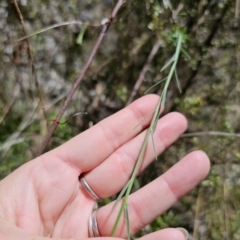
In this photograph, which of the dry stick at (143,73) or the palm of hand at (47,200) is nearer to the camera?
the palm of hand at (47,200)

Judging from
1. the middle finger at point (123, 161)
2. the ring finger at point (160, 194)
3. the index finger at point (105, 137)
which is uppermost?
the index finger at point (105, 137)

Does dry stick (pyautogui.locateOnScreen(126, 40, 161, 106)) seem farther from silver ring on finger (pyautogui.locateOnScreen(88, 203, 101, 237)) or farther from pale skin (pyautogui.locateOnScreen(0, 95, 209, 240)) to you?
silver ring on finger (pyautogui.locateOnScreen(88, 203, 101, 237))

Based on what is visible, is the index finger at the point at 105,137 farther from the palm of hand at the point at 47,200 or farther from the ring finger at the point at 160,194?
the ring finger at the point at 160,194

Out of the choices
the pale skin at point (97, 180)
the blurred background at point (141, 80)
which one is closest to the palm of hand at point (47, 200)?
the pale skin at point (97, 180)

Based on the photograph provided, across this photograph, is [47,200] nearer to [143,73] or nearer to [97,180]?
[97,180]

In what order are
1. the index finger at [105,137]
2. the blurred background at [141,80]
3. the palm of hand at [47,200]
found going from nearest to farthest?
the palm of hand at [47,200] → the index finger at [105,137] → the blurred background at [141,80]

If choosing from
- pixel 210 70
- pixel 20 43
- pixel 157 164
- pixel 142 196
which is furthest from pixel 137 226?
pixel 20 43

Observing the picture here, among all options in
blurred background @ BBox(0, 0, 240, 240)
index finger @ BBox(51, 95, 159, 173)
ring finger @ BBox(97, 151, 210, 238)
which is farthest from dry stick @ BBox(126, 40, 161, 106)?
ring finger @ BBox(97, 151, 210, 238)

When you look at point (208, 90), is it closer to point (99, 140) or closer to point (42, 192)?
point (99, 140)

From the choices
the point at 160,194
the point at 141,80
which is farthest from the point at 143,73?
the point at 160,194
